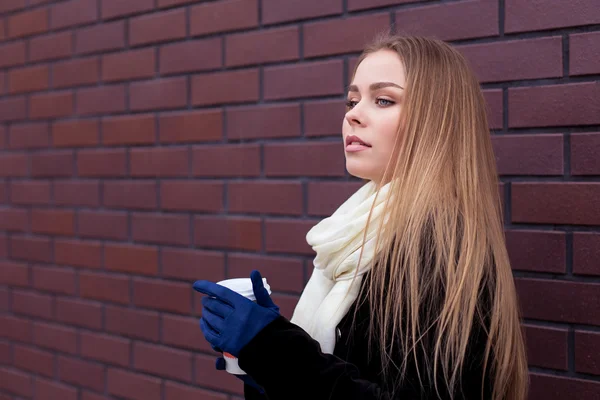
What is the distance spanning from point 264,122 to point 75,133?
1.10 meters

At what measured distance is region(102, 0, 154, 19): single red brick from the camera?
8.95 feet

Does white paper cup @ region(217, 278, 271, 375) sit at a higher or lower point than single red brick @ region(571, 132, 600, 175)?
lower

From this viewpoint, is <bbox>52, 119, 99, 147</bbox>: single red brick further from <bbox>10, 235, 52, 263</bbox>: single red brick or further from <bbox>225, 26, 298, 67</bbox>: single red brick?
<bbox>225, 26, 298, 67</bbox>: single red brick

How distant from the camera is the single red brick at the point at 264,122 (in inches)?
91.0

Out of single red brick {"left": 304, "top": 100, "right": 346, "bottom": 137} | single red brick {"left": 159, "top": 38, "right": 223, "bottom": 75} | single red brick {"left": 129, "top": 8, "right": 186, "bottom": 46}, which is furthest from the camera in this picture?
single red brick {"left": 129, "top": 8, "right": 186, "bottom": 46}

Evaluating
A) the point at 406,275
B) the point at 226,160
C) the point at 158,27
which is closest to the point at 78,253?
the point at 226,160

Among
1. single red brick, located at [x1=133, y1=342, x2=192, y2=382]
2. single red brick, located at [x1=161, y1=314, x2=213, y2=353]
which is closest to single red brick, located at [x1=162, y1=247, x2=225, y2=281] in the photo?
single red brick, located at [x1=161, y1=314, x2=213, y2=353]

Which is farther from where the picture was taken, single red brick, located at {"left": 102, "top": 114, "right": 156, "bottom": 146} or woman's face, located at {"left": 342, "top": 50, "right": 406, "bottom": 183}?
single red brick, located at {"left": 102, "top": 114, "right": 156, "bottom": 146}

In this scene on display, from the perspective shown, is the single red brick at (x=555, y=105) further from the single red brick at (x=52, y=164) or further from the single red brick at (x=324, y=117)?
the single red brick at (x=52, y=164)

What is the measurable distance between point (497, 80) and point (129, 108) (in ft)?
5.24

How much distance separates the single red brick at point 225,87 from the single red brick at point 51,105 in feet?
2.62

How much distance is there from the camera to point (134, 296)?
110 inches

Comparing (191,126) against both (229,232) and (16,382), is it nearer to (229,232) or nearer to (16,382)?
(229,232)

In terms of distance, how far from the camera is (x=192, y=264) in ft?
8.54
